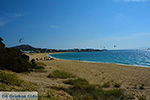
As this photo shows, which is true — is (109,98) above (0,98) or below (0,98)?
below

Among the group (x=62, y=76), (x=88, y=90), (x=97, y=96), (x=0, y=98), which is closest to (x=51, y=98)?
(x=0, y=98)

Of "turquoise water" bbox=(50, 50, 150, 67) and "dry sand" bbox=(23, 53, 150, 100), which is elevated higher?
"dry sand" bbox=(23, 53, 150, 100)

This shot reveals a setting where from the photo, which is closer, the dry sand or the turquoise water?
the dry sand

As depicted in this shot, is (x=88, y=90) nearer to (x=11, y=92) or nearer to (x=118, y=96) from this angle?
(x=118, y=96)

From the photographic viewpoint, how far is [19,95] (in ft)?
18.5

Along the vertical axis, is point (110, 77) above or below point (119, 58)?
above

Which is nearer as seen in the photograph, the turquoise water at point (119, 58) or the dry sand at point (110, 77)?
the dry sand at point (110, 77)

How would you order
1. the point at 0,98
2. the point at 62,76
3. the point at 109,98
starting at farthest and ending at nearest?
the point at 62,76
the point at 109,98
the point at 0,98

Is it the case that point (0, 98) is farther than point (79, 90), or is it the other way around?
point (79, 90)

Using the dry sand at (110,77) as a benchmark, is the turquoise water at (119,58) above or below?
below

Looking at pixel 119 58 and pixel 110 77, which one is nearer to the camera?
pixel 110 77

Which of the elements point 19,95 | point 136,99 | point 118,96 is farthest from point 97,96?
point 19,95

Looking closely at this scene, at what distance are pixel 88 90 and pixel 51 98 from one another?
108 inches

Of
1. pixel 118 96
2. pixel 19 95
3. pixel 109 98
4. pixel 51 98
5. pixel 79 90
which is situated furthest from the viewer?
pixel 79 90
